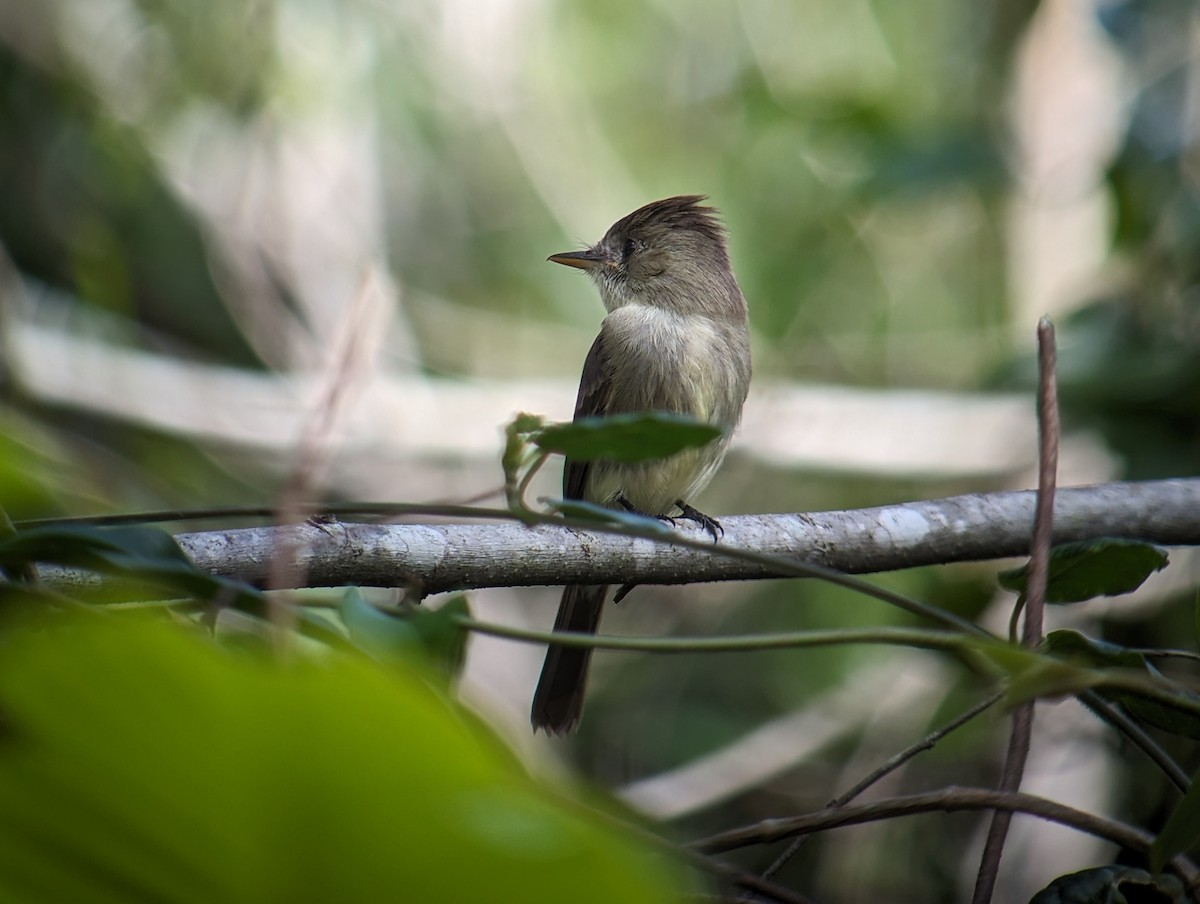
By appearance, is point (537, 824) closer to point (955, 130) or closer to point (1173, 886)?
point (1173, 886)

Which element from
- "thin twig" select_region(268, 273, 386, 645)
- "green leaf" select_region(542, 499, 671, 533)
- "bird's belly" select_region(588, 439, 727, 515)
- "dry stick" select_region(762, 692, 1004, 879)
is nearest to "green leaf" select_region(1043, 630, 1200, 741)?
"dry stick" select_region(762, 692, 1004, 879)

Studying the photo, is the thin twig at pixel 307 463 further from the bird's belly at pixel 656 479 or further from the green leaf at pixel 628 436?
the bird's belly at pixel 656 479

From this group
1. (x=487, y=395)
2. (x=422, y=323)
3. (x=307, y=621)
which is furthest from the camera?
(x=422, y=323)

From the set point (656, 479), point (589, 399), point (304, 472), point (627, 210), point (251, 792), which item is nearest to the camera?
point (251, 792)

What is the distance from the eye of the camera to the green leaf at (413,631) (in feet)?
3.84

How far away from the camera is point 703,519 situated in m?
3.14

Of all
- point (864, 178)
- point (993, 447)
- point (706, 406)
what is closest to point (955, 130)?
point (864, 178)

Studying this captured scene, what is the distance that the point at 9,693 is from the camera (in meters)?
0.47

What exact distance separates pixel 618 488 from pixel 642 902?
311 centimetres

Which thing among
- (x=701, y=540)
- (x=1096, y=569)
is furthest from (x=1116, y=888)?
(x=701, y=540)

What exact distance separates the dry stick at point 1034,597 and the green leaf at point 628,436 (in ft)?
1.46

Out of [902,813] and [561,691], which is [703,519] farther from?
[902,813]

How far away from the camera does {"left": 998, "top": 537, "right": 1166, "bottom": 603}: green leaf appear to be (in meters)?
1.66

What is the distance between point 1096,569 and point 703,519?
150cm
